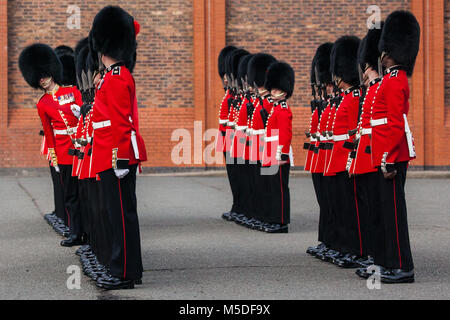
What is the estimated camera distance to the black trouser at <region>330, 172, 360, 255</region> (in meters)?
6.61

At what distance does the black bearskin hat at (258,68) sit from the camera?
9789 mm

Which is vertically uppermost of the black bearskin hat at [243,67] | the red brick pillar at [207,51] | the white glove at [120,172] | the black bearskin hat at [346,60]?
the red brick pillar at [207,51]

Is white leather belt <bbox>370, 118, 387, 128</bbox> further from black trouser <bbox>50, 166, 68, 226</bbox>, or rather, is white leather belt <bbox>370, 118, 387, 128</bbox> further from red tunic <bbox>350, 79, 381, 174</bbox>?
black trouser <bbox>50, 166, 68, 226</bbox>

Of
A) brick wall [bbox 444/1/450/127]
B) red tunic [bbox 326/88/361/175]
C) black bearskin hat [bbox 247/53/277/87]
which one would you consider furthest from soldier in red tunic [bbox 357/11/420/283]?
brick wall [bbox 444/1/450/127]

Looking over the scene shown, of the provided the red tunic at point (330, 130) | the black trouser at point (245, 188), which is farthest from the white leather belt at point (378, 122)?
the black trouser at point (245, 188)

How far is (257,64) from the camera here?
32.7 ft

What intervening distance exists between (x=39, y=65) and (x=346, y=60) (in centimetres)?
359

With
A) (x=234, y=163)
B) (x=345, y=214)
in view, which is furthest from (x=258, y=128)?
(x=345, y=214)

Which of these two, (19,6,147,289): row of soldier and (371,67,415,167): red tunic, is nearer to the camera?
(19,6,147,289): row of soldier

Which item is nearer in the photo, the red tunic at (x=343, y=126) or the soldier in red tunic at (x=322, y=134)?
the red tunic at (x=343, y=126)

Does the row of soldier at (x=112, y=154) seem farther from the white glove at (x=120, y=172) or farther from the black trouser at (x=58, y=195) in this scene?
the black trouser at (x=58, y=195)

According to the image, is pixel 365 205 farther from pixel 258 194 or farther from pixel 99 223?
pixel 258 194

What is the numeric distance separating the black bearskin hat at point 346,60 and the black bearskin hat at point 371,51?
45 centimetres

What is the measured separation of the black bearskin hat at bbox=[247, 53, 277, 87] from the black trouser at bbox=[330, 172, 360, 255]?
3.13 m
